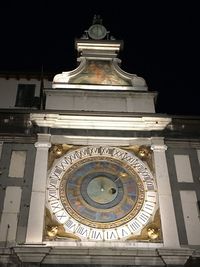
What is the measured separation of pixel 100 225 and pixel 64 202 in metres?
1.04

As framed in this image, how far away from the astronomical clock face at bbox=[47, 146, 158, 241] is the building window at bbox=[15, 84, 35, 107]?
515 centimetres

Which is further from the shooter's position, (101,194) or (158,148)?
(158,148)

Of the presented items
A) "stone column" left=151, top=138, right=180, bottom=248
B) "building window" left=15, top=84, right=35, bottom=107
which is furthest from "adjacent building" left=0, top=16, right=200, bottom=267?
"building window" left=15, top=84, right=35, bottom=107

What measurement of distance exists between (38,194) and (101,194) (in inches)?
59.5

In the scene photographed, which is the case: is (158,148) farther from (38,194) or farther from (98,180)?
(38,194)

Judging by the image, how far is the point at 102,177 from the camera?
1064 centimetres

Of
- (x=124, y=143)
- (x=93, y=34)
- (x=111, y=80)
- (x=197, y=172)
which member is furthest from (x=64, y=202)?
(x=93, y=34)

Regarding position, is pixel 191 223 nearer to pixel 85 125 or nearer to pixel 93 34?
pixel 85 125

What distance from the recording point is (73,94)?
→ 12773 mm

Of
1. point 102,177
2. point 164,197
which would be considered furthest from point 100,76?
point 164,197

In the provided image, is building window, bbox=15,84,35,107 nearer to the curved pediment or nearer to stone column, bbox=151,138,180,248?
the curved pediment

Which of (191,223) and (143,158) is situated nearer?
(191,223)

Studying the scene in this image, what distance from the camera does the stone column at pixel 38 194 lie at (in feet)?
31.0

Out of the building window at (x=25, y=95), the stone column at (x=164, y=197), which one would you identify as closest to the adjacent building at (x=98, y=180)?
the stone column at (x=164, y=197)
